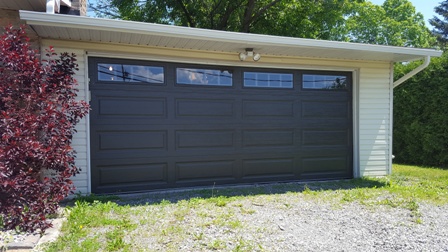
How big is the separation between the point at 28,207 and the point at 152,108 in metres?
2.62

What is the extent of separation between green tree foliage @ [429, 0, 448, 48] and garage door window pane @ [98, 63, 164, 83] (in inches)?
1051

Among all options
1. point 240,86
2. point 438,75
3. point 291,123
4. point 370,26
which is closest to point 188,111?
point 240,86

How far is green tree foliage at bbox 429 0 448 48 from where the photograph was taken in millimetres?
24938

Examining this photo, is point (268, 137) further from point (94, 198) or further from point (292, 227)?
point (94, 198)

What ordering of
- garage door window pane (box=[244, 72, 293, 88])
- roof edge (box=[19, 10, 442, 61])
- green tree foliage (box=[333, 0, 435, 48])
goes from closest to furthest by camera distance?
roof edge (box=[19, 10, 442, 61])
garage door window pane (box=[244, 72, 293, 88])
green tree foliage (box=[333, 0, 435, 48])

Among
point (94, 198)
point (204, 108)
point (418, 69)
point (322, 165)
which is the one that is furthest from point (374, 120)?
point (94, 198)

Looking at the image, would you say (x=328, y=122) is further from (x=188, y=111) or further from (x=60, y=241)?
(x=60, y=241)

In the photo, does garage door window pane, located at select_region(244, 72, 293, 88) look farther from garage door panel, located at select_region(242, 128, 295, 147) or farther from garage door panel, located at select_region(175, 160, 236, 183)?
garage door panel, located at select_region(175, 160, 236, 183)

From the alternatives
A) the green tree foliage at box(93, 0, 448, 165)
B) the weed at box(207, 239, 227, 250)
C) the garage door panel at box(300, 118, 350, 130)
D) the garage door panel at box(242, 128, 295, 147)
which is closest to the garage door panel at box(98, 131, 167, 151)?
the garage door panel at box(242, 128, 295, 147)

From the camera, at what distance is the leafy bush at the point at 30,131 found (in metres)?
2.81

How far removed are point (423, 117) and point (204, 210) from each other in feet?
24.1

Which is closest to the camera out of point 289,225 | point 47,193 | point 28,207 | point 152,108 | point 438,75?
point 28,207

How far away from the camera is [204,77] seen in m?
5.64

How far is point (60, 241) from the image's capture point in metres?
3.11
